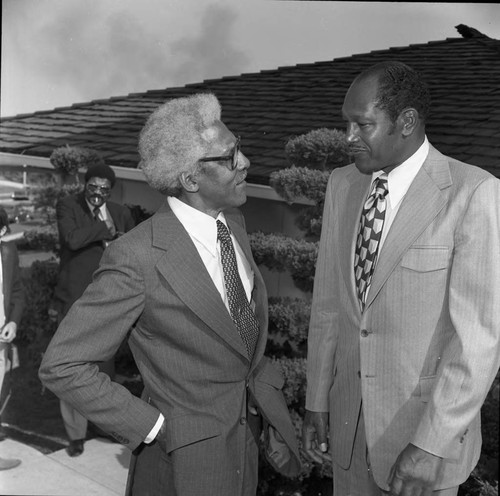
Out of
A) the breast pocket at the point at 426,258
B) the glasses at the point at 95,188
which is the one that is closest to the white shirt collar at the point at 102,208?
the glasses at the point at 95,188

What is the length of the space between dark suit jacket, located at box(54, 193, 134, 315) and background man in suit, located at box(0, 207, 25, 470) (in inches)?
14.9

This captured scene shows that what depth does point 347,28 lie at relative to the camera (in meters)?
3.86

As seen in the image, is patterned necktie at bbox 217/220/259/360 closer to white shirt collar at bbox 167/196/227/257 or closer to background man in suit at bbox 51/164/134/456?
white shirt collar at bbox 167/196/227/257

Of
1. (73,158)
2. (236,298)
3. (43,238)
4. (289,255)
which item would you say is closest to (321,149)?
(289,255)

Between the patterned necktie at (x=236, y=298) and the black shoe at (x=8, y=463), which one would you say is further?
the black shoe at (x=8, y=463)

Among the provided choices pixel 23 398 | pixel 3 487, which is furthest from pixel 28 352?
pixel 3 487

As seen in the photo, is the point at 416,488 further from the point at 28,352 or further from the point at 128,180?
the point at 28,352

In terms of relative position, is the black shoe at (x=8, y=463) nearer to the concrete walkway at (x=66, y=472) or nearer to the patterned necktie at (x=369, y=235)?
the concrete walkway at (x=66, y=472)

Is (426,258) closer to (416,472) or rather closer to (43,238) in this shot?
(416,472)

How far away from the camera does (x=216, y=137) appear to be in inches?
86.8

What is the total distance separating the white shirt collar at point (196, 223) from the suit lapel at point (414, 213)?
0.55 metres

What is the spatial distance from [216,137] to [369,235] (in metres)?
0.58

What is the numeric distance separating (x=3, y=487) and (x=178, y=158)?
2.90 meters

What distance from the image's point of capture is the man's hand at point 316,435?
2398 mm
